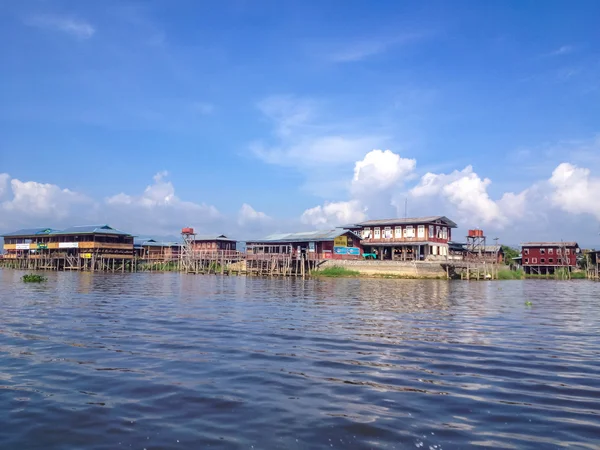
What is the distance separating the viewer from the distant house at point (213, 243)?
73562 millimetres

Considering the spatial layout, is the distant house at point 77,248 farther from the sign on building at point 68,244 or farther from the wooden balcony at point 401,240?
the wooden balcony at point 401,240

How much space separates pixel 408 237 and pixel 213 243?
29910 millimetres

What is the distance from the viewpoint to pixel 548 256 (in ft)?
229

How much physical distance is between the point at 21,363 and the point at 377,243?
5410 cm

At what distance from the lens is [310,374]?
9.76 m

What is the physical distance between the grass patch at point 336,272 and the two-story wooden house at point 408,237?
7.32m

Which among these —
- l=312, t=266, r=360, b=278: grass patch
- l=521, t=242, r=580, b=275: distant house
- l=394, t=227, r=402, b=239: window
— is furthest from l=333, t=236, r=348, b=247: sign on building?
l=521, t=242, r=580, b=275: distant house

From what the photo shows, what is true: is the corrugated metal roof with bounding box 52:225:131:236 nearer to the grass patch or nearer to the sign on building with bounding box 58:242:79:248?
the sign on building with bounding box 58:242:79:248

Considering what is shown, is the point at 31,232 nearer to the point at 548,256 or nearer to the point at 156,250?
the point at 156,250

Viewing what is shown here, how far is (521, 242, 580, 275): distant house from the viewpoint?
6819 cm

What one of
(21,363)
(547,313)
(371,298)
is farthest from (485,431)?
(371,298)

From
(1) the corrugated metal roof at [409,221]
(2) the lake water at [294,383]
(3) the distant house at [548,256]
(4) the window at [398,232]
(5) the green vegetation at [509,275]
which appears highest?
(1) the corrugated metal roof at [409,221]

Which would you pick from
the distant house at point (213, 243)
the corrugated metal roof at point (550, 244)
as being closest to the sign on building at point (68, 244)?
the distant house at point (213, 243)

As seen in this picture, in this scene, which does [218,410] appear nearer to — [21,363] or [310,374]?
[310,374]
